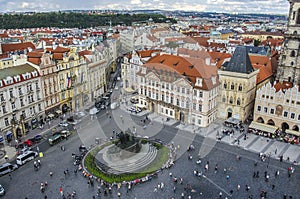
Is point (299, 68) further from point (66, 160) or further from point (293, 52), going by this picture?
point (66, 160)

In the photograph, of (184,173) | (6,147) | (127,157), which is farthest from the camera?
(6,147)

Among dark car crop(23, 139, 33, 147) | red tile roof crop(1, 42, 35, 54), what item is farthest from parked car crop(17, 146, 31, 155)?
red tile roof crop(1, 42, 35, 54)

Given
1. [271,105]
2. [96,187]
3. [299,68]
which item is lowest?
[96,187]

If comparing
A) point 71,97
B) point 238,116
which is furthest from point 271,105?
point 71,97

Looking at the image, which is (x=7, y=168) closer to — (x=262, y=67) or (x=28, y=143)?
(x=28, y=143)

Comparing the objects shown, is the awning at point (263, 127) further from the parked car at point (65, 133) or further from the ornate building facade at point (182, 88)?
the parked car at point (65, 133)

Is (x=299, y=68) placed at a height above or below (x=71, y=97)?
above

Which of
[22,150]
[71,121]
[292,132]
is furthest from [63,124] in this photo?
[292,132]

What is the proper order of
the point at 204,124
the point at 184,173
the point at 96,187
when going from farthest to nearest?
1. the point at 204,124
2. the point at 184,173
3. the point at 96,187
